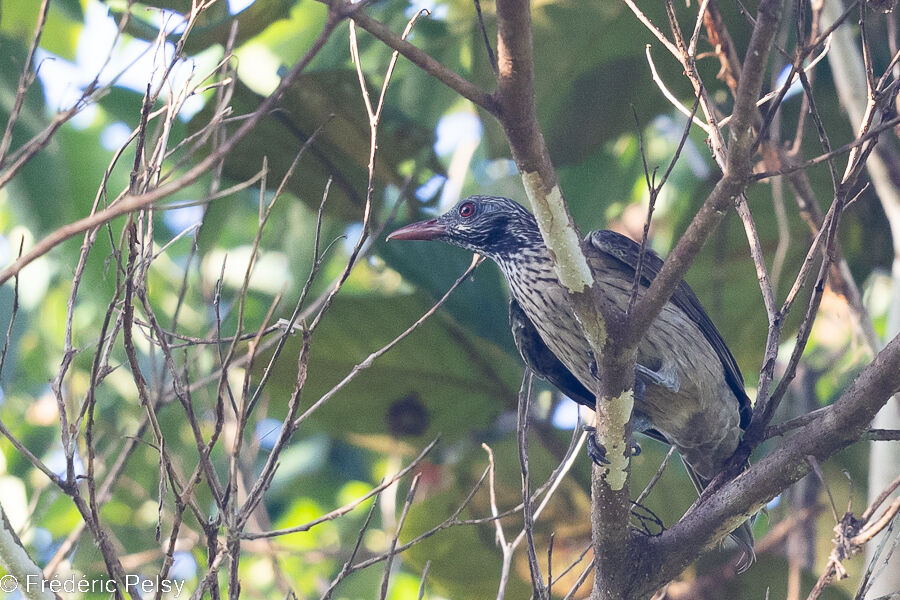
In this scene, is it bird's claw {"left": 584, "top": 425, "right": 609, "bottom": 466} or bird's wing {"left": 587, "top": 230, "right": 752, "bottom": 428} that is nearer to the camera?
bird's claw {"left": 584, "top": 425, "right": 609, "bottom": 466}

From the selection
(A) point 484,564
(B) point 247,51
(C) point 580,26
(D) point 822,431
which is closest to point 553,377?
(D) point 822,431

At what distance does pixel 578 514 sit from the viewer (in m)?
5.65

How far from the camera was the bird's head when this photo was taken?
437 cm

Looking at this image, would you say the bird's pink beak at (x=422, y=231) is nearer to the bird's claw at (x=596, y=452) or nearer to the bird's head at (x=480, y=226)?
the bird's head at (x=480, y=226)

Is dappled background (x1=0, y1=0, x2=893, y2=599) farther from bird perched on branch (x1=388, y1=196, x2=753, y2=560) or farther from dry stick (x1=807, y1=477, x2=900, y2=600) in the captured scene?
dry stick (x1=807, y1=477, x2=900, y2=600)

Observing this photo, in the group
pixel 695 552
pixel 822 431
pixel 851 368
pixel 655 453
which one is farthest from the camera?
pixel 851 368

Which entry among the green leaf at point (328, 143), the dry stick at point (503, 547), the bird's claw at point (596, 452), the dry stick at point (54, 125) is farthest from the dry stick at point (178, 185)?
the green leaf at point (328, 143)

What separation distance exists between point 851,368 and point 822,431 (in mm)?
3311

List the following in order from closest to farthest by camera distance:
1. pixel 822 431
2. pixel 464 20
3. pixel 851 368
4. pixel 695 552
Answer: pixel 822 431 → pixel 695 552 → pixel 851 368 → pixel 464 20

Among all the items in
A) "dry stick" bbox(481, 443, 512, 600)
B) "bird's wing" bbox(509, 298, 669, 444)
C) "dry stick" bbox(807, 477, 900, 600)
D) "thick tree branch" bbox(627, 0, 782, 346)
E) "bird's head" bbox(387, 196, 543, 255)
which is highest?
"bird's head" bbox(387, 196, 543, 255)

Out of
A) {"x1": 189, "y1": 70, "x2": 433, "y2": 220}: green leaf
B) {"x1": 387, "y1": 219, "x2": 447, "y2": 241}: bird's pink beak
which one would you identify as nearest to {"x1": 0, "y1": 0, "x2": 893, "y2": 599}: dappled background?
{"x1": 189, "y1": 70, "x2": 433, "y2": 220}: green leaf

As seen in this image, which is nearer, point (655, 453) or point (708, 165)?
point (655, 453)

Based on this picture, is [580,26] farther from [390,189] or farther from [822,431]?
[822,431]

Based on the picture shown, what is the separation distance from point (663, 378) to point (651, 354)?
5.3 inches
